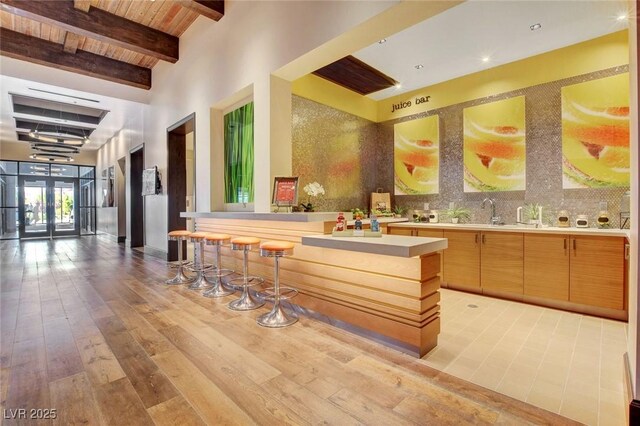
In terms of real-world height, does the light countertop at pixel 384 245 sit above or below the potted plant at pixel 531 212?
below

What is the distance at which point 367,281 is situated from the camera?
2.72 m

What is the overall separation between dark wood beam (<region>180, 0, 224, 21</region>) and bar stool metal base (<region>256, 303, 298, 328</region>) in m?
4.38

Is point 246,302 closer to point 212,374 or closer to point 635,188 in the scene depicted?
point 212,374

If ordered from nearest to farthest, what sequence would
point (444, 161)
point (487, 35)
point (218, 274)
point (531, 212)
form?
point (487, 35) → point (218, 274) → point (531, 212) → point (444, 161)

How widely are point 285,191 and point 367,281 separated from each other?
1508mm

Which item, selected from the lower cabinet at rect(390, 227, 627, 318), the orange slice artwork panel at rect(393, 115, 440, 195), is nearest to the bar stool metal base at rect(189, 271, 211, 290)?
the lower cabinet at rect(390, 227, 627, 318)

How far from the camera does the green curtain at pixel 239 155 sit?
4.64 meters

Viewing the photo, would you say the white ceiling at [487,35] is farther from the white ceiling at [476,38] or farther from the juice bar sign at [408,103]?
the juice bar sign at [408,103]

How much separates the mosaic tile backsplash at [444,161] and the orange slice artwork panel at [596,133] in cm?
9

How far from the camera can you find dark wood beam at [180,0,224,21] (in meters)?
4.32

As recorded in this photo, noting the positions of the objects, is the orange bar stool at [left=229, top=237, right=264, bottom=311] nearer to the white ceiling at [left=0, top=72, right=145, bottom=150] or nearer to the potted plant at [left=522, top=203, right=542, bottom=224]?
the potted plant at [left=522, top=203, right=542, bottom=224]

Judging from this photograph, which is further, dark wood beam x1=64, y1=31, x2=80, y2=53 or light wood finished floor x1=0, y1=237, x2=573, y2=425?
dark wood beam x1=64, y1=31, x2=80, y2=53

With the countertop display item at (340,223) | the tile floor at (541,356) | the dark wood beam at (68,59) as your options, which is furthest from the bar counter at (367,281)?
the dark wood beam at (68,59)

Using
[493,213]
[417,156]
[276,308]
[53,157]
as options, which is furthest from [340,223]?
[53,157]
